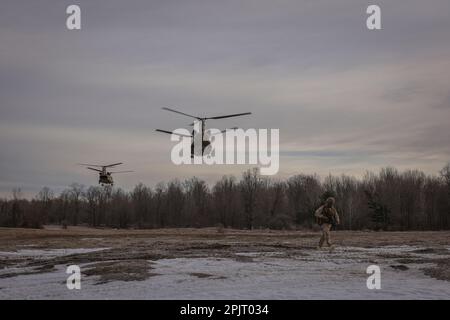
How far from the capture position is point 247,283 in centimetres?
1301

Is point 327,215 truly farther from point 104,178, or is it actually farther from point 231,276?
point 104,178

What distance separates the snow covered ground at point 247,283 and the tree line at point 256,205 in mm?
74868

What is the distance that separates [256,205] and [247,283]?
109 m

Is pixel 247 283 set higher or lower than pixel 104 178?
lower

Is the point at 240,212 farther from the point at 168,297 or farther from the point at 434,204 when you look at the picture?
the point at 168,297

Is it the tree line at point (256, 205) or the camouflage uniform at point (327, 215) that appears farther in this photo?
the tree line at point (256, 205)

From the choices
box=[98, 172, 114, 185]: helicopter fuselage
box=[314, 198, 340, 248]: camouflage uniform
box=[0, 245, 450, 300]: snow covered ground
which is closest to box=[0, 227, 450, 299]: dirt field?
box=[0, 245, 450, 300]: snow covered ground

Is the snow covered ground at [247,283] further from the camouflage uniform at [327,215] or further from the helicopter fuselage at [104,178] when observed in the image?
the helicopter fuselage at [104,178]

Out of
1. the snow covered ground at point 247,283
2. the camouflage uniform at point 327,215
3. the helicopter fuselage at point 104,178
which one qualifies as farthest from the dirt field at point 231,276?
the helicopter fuselage at point 104,178

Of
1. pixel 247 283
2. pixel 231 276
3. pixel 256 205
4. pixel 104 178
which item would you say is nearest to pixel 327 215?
pixel 231 276

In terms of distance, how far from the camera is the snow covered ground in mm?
11562

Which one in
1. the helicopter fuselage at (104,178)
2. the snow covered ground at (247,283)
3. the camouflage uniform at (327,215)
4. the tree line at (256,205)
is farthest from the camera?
the tree line at (256,205)

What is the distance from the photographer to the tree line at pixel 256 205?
329ft
